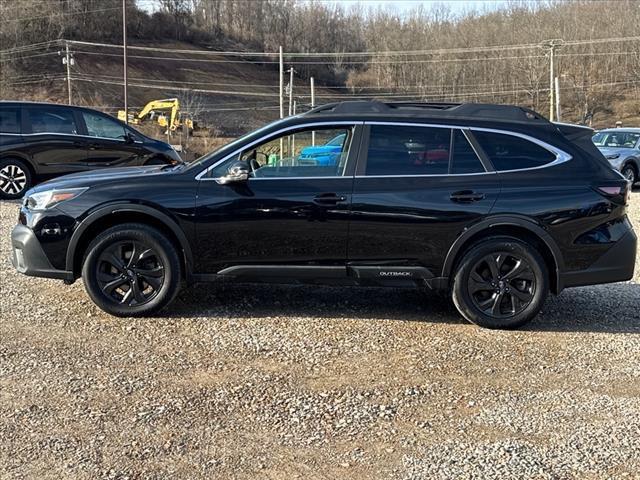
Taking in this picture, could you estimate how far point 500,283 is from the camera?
523cm

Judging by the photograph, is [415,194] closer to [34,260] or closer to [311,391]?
[311,391]

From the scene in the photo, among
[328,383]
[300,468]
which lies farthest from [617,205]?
[300,468]

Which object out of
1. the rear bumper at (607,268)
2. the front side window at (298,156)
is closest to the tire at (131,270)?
the front side window at (298,156)

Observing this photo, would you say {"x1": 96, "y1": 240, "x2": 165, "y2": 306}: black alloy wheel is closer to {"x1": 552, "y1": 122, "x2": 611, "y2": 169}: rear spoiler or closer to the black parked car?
{"x1": 552, "y1": 122, "x2": 611, "y2": 169}: rear spoiler

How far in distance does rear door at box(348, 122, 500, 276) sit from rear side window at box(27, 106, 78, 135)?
26.7 ft

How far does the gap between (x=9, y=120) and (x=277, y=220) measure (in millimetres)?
8259

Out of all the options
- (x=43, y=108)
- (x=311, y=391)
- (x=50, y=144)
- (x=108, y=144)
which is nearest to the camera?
(x=311, y=391)

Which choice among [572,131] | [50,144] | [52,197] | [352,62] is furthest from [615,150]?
[352,62]

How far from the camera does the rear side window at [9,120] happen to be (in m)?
11.3

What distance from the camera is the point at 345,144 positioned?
208 inches

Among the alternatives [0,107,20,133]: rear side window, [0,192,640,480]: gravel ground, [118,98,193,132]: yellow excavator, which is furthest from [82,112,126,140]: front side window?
[118,98,193,132]: yellow excavator

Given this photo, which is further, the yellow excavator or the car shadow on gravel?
the yellow excavator

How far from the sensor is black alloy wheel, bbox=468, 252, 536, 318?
520cm

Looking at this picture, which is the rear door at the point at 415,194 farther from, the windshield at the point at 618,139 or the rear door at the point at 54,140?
the windshield at the point at 618,139
